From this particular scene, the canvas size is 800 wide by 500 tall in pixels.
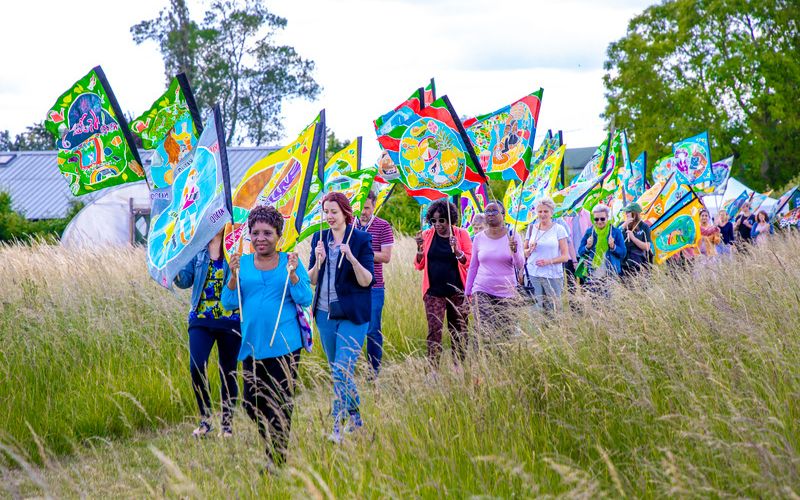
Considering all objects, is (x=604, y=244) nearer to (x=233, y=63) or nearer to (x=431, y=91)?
(x=431, y=91)

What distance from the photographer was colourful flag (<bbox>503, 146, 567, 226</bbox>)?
469 inches

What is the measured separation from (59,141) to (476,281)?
3.61 metres

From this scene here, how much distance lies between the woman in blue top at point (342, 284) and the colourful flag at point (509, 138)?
3.51 m

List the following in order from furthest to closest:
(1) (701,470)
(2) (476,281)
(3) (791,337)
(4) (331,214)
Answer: (2) (476,281), (4) (331,214), (3) (791,337), (1) (701,470)

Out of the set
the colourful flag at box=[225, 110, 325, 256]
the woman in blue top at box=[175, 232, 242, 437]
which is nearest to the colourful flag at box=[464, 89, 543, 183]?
the colourful flag at box=[225, 110, 325, 256]

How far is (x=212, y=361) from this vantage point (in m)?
8.23

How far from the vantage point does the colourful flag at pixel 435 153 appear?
29.0 ft

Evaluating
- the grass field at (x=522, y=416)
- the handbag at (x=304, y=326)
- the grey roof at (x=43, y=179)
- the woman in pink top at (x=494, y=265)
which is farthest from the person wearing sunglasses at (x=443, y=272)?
the grey roof at (x=43, y=179)

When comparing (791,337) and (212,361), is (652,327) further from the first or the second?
(212,361)

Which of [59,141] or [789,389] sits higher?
[59,141]

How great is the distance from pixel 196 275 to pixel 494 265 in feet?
9.15

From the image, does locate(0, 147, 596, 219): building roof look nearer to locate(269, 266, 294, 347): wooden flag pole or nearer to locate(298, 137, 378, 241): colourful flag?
locate(298, 137, 378, 241): colourful flag

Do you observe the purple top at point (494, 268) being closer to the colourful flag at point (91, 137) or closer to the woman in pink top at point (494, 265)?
the woman in pink top at point (494, 265)

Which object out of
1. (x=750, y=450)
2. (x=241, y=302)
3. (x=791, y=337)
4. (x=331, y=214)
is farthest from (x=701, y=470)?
(x=331, y=214)
